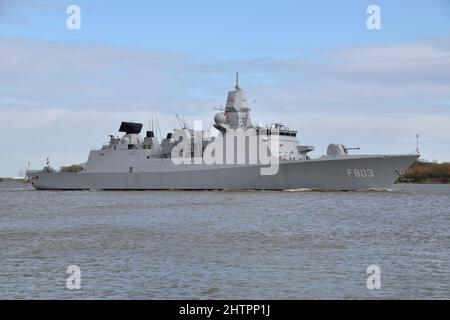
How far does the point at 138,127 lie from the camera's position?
52406 mm

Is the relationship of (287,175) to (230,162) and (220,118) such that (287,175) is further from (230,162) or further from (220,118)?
(220,118)

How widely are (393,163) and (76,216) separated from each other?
22.0 m

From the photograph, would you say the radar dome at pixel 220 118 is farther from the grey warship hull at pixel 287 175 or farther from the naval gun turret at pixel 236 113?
the grey warship hull at pixel 287 175

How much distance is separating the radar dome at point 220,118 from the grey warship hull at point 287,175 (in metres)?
3.55

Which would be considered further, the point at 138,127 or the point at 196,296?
the point at 138,127

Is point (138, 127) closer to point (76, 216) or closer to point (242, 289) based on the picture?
point (76, 216)

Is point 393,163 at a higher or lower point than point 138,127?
lower

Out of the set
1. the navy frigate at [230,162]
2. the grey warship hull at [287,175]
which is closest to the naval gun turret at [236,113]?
the navy frigate at [230,162]

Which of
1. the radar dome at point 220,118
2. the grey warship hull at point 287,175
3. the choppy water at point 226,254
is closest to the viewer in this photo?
the choppy water at point 226,254

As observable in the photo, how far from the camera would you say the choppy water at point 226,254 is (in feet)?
36.3

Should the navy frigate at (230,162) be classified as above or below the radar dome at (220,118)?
below

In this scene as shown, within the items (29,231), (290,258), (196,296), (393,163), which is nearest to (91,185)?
(393,163)
